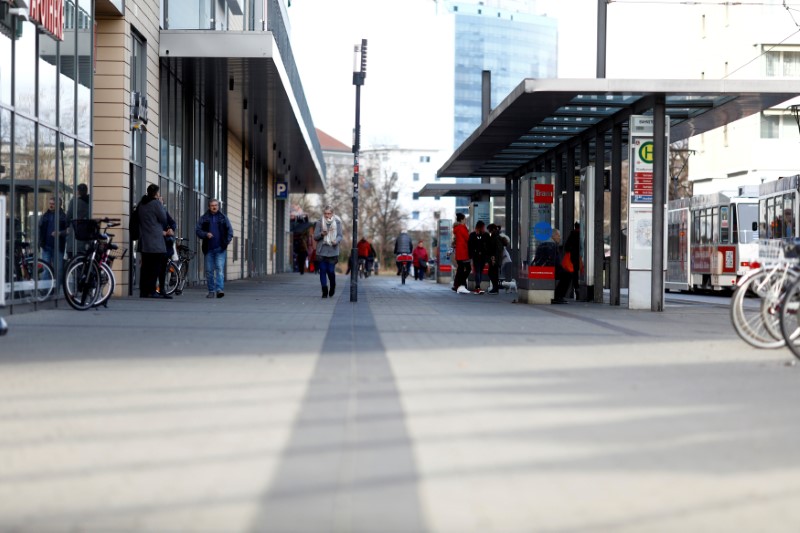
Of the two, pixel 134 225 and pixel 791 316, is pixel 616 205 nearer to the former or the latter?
pixel 134 225

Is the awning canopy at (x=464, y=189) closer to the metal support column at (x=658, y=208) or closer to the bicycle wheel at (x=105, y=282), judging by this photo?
the metal support column at (x=658, y=208)

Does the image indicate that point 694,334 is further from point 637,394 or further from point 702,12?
point 702,12

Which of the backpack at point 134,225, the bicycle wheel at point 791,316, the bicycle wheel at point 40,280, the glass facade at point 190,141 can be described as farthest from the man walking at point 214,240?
the bicycle wheel at point 791,316

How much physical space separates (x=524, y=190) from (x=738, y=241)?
11555 mm

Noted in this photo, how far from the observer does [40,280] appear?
52.0 feet

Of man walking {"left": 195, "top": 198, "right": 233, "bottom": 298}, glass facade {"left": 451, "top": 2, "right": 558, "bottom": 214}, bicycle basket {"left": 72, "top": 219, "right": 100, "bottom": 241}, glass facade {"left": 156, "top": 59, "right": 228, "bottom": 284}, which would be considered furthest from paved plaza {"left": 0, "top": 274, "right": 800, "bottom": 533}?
glass facade {"left": 451, "top": 2, "right": 558, "bottom": 214}

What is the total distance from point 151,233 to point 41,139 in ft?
12.7

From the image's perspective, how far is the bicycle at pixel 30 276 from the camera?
15.0 m

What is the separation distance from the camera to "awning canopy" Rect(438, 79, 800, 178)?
1833 cm

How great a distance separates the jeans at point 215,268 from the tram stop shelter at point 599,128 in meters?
5.53

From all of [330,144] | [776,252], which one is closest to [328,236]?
[776,252]

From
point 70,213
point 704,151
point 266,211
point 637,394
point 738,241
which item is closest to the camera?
point 637,394

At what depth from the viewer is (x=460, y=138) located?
7466 inches

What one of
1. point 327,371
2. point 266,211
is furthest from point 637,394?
point 266,211
